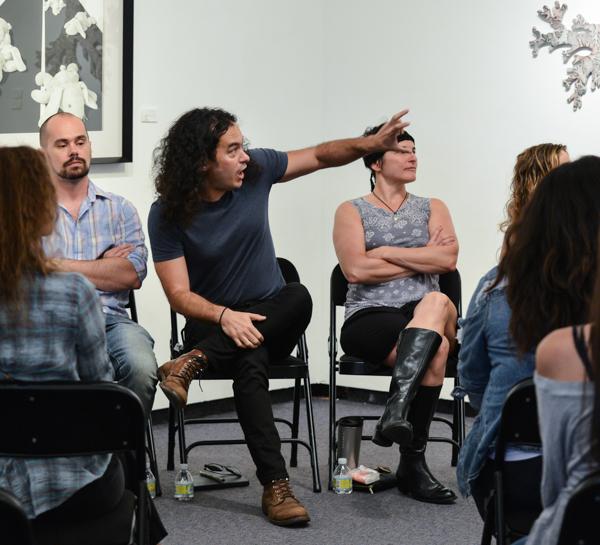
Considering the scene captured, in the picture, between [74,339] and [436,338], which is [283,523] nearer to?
[436,338]

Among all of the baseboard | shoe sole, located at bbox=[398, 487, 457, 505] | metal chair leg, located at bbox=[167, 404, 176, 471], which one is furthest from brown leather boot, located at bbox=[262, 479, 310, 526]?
the baseboard

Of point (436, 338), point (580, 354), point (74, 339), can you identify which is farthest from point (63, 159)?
point (580, 354)

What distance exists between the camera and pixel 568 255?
5.69 feet

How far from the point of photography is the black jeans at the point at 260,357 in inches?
131

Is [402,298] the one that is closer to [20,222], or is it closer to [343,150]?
[343,150]

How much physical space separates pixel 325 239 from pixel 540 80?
1514mm

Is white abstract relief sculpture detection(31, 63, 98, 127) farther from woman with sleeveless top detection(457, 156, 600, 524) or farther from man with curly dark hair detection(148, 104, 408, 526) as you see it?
woman with sleeveless top detection(457, 156, 600, 524)

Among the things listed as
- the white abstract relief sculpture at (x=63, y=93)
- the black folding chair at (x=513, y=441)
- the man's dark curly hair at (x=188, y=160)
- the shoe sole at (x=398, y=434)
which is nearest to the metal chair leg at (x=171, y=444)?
the man's dark curly hair at (x=188, y=160)

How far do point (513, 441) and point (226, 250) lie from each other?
1.86 meters

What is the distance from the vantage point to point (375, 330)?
3.69m

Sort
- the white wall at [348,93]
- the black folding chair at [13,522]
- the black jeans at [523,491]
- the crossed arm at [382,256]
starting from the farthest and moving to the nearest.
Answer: the white wall at [348,93] → the crossed arm at [382,256] → the black jeans at [523,491] → the black folding chair at [13,522]

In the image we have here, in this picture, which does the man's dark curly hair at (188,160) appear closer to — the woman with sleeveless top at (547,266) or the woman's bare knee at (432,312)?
the woman's bare knee at (432,312)

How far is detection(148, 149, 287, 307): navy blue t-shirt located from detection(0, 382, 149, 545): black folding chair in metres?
1.71

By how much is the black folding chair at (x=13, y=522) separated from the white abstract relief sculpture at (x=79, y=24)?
3119mm
